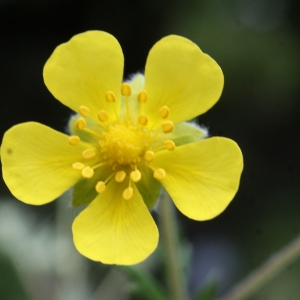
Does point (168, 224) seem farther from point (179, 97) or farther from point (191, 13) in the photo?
point (191, 13)

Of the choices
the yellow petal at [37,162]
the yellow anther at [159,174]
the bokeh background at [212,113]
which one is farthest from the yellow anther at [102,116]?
the bokeh background at [212,113]

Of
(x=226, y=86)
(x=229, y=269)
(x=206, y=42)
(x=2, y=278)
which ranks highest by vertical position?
(x=206, y=42)

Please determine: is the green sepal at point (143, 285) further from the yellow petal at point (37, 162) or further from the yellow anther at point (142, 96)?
the yellow anther at point (142, 96)

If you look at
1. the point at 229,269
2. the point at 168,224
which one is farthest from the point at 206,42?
the point at 168,224

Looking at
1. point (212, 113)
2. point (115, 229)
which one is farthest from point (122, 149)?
point (212, 113)

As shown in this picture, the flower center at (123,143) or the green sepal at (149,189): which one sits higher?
the flower center at (123,143)

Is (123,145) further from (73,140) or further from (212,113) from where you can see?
(212,113)

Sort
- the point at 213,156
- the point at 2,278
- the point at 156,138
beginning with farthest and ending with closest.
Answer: the point at 2,278, the point at 156,138, the point at 213,156
